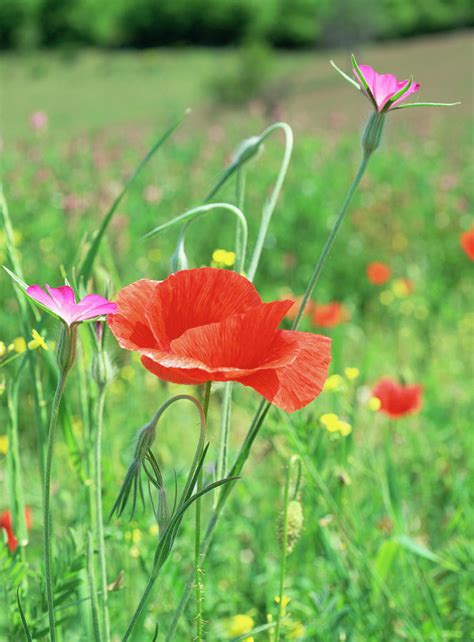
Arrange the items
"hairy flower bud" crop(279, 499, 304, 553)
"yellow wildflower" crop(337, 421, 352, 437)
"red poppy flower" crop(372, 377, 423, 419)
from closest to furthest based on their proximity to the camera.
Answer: "hairy flower bud" crop(279, 499, 304, 553) → "yellow wildflower" crop(337, 421, 352, 437) → "red poppy flower" crop(372, 377, 423, 419)

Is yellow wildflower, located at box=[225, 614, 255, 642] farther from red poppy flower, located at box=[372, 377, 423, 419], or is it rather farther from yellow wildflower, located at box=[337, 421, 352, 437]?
red poppy flower, located at box=[372, 377, 423, 419]

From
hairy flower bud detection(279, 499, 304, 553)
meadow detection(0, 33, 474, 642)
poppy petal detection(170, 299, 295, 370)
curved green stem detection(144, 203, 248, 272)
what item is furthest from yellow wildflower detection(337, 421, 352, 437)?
poppy petal detection(170, 299, 295, 370)

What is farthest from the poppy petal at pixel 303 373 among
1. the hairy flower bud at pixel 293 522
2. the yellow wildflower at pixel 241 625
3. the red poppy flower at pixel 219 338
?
the yellow wildflower at pixel 241 625

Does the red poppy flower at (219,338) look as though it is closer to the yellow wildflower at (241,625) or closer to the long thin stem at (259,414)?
the long thin stem at (259,414)

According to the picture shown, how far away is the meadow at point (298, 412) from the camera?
0.98m

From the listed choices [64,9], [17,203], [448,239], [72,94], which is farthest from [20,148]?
[64,9]

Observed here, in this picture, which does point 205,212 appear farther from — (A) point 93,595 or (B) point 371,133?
(A) point 93,595

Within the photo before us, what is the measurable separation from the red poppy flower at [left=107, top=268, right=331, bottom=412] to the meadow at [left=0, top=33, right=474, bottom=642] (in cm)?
6

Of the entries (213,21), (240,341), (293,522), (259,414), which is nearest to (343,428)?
(293,522)

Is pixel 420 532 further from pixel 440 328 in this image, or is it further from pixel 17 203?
pixel 17 203

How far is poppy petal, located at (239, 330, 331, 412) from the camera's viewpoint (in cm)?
54

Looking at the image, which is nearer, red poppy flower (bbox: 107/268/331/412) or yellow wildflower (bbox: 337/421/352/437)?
red poppy flower (bbox: 107/268/331/412)

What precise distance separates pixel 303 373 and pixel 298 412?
61 centimetres

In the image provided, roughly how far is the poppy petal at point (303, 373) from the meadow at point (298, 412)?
60 millimetres
